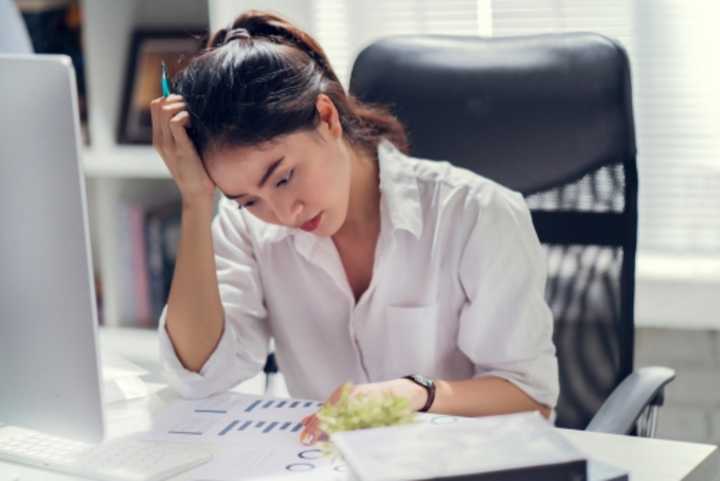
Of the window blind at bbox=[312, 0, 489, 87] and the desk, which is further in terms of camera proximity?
the window blind at bbox=[312, 0, 489, 87]

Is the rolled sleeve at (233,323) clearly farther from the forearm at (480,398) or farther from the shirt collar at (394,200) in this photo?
the forearm at (480,398)

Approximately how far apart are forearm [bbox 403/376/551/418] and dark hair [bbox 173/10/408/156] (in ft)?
1.22

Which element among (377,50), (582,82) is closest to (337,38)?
(377,50)

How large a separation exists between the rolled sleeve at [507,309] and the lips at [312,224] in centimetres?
20

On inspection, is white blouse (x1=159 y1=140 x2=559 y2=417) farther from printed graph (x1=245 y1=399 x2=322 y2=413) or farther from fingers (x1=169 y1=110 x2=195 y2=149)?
fingers (x1=169 y1=110 x2=195 y2=149)

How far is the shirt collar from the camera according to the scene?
166 centimetres

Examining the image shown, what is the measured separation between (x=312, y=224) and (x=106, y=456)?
43cm

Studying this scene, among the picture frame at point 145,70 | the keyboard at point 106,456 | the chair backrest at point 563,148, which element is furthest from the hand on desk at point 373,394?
the picture frame at point 145,70

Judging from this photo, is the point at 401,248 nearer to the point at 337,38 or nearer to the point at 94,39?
the point at 337,38

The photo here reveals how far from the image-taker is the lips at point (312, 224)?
158 cm

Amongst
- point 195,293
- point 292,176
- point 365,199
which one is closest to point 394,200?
point 365,199

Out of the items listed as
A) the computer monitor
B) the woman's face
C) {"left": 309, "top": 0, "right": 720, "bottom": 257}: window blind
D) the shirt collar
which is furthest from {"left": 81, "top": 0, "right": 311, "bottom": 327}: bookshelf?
the computer monitor

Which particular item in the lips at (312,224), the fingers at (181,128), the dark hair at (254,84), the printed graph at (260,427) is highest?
the dark hair at (254,84)

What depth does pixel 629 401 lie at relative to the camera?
158 centimetres
